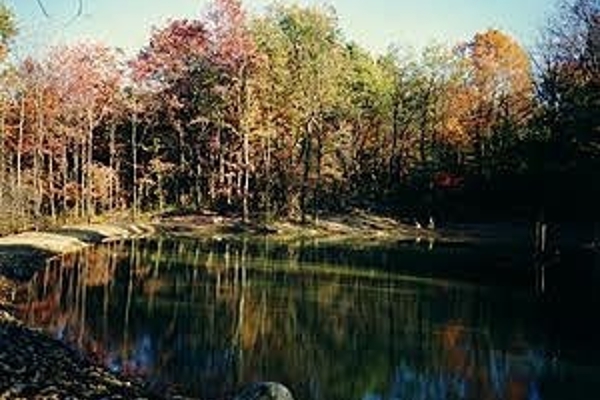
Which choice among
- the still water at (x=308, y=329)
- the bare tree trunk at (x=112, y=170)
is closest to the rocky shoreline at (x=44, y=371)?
the still water at (x=308, y=329)

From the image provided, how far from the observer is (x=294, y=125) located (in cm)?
8325

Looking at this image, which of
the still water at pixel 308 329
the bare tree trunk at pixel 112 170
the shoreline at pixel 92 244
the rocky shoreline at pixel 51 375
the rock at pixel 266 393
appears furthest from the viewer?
the bare tree trunk at pixel 112 170

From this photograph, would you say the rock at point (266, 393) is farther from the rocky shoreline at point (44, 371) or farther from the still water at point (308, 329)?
the still water at point (308, 329)

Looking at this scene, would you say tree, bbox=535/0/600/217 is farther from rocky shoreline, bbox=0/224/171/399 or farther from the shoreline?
rocky shoreline, bbox=0/224/171/399

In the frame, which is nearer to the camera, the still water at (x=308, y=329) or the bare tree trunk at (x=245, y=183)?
the still water at (x=308, y=329)

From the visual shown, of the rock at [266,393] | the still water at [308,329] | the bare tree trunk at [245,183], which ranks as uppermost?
the bare tree trunk at [245,183]

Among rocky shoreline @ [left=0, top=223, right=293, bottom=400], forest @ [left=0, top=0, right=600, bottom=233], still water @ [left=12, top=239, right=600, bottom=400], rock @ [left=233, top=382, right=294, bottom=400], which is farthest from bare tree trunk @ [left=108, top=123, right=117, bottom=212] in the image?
rock @ [left=233, top=382, right=294, bottom=400]

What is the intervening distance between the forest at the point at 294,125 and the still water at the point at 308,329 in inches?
1035

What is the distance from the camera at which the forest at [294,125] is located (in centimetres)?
6912

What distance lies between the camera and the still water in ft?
72.9

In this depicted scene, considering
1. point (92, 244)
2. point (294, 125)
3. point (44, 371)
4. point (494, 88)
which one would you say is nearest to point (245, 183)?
point (294, 125)

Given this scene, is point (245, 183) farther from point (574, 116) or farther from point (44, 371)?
point (44, 371)

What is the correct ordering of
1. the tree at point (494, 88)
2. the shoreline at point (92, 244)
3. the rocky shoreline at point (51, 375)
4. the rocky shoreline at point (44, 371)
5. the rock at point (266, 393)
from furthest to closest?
the tree at point (494, 88) → the shoreline at point (92, 244) → the rocky shoreline at point (44, 371) → the rocky shoreline at point (51, 375) → the rock at point (266, 393)

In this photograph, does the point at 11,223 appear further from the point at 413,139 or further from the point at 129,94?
the point at 413,139
